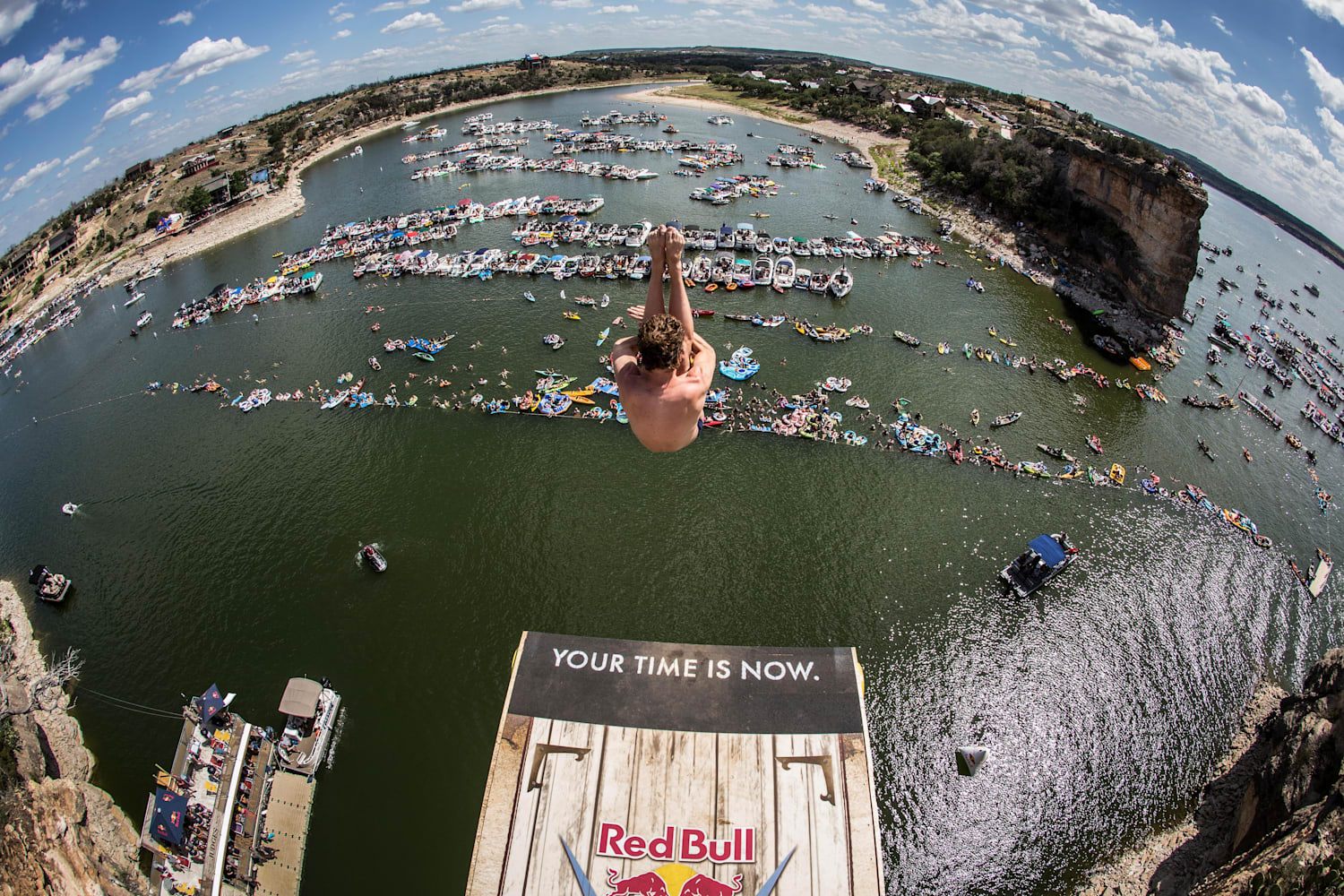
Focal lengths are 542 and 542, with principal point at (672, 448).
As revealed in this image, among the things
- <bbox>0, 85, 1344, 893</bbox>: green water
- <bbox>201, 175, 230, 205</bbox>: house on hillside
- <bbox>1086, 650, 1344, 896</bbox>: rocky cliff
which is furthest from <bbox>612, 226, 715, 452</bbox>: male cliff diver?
<bbox>201, 175, 230, 205</bbox>: house on hillside

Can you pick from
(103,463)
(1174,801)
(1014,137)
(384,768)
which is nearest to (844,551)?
(1174,801)

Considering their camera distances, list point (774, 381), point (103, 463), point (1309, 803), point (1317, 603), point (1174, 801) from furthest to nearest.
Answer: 1. point (774, 381)
2. point (103, 463)
3. point (1317, 603)
4. point (1174, 801)
5. point (1309, 803)

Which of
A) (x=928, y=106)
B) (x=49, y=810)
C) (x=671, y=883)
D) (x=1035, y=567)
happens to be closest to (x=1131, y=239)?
(x=1035, y=567)

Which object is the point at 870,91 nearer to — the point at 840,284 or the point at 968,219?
the point at 968,219

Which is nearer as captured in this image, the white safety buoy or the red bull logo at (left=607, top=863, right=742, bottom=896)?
the red bull logo at (left=607, top=863, right=742, bottom=896)

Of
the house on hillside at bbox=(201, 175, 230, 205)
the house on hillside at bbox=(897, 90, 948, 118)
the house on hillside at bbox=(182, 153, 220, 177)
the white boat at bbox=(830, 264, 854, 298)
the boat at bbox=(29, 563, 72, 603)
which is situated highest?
the house on hillside at bbox=(897, 90, 948, 118)

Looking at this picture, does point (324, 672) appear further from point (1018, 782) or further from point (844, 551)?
point (1018, 782)

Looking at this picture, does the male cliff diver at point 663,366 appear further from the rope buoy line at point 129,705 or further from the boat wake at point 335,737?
the rope buoy line at point 129,705

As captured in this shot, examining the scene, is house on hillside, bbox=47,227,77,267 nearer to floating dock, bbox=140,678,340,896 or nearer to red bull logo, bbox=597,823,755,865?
floating dock, bbox=140,678,340,896
